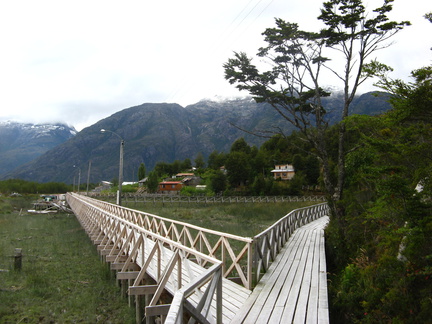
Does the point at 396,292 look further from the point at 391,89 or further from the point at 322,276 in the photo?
the point at 391,89

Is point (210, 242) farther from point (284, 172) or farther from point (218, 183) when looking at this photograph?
point (284, 172)

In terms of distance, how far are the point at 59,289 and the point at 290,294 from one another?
758cm

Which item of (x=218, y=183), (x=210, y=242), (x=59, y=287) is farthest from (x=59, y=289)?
(x=218, y=183)

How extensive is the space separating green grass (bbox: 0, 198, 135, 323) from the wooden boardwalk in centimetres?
391

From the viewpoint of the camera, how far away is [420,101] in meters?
5.36

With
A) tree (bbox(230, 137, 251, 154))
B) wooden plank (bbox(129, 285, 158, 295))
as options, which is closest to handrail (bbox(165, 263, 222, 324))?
wooden plank (bbox(129, 285, 158, 295))

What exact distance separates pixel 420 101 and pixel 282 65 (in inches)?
406

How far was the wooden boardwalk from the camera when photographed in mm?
4961

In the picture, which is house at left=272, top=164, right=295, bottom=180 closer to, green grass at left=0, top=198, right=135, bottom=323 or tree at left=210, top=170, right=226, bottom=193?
tree at left=210, top=170, right=226, bottom=193

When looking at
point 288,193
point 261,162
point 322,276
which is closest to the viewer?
point 322,276

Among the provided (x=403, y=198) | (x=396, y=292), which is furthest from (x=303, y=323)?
(x=403, y=198)

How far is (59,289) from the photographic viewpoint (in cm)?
1002

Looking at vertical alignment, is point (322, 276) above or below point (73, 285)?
above

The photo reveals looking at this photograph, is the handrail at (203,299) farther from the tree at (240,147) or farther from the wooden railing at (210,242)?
the tree at (240,147)
